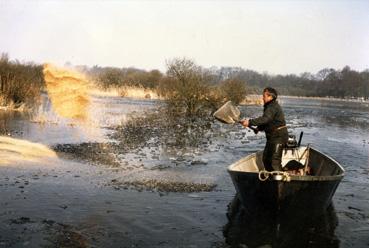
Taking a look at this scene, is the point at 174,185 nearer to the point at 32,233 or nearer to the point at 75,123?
the point at 32,233

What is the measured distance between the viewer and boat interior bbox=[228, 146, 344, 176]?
11.8 m

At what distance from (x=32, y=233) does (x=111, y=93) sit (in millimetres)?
46546

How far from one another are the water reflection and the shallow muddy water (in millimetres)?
20

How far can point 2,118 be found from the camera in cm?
2488

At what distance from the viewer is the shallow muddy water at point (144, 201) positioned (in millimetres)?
8531

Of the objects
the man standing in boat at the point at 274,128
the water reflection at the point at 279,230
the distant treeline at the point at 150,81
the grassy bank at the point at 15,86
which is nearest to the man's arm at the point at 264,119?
the man standing in boat at the point at 274,128

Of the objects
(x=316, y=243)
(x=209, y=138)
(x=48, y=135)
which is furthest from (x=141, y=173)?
(x=209, y=138)

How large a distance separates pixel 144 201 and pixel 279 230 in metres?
3.24

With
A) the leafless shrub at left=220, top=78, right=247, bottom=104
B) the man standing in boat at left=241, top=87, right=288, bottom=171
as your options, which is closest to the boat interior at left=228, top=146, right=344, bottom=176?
the man standing in boat at left=241, top=87, right=288, bottom=171

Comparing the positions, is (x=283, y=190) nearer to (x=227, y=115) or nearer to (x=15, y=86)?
(x=227, y=115)

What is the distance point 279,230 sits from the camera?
30.6ft

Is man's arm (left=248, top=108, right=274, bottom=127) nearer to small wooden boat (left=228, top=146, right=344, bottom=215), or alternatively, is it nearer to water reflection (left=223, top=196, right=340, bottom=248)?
small wooden boat (left=228, top=146, right=344, bottom=215)

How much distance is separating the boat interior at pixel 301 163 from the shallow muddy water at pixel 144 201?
862 millimetres

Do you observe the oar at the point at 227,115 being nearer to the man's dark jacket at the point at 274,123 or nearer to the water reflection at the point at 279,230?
the man's dark jacket at the point at 274,123
